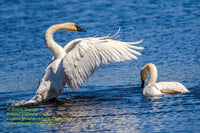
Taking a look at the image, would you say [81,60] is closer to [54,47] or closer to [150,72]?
[54,47]

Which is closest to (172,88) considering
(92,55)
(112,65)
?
(92,55)

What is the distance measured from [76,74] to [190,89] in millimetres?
2796

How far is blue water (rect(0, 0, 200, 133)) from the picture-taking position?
790 cm

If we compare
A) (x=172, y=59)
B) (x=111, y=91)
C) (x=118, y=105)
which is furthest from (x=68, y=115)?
(x=172, y=59)

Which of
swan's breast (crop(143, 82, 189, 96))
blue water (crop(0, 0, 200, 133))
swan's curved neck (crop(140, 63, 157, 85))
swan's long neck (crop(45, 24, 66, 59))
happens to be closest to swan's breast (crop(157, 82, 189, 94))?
swan's breast (crop(143, 82, 189, 96))

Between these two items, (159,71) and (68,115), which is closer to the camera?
(68,115)

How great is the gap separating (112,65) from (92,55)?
3.58 metres

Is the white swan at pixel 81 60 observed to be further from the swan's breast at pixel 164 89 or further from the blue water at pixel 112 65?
the swan's breast at pixel 164 89

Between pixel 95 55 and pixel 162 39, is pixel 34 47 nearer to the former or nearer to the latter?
pixel 162 39

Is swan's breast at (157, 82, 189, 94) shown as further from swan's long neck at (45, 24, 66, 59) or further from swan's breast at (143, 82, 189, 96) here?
swan's long neck at (45, 24, 66, 59)

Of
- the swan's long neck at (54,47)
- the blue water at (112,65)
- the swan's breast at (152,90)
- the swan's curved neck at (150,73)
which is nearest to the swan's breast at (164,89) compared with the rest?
the swan's breast at (152,90)

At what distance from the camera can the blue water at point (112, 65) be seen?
311 inches

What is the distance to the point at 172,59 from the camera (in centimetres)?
1270

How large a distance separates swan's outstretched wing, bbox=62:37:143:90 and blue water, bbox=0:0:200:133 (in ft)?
2.76
